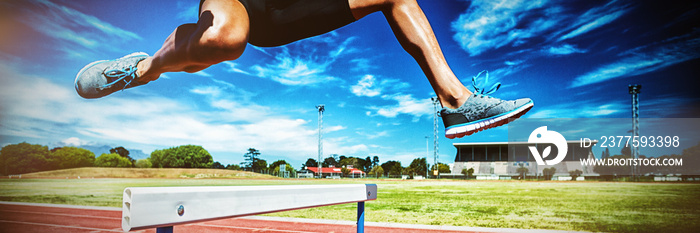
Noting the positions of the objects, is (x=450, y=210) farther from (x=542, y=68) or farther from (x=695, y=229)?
(x=542, y=68)

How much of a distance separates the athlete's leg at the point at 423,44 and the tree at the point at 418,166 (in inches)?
1329

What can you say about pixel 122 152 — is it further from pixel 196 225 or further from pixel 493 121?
pixel 493 121

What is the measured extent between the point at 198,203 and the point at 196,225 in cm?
408

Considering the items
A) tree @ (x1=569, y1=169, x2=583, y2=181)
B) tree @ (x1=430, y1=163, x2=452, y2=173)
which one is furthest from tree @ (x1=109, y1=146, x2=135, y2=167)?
tree @ (x1=569, y1=169, x2=583, y2=181)

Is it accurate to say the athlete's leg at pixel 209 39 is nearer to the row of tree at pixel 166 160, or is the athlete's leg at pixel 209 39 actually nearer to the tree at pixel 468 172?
the row of tree at pixel 166 160

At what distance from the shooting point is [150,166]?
2538cm

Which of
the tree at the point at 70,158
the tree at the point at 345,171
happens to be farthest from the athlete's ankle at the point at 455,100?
the tree at the point at 345,171

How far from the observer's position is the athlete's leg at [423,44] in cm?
144

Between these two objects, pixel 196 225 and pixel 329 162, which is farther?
pixel 329 162

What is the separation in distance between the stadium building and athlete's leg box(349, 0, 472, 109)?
3075 centimetres

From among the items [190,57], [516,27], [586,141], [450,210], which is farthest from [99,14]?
[586,141]

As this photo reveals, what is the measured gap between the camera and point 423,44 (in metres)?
1.50

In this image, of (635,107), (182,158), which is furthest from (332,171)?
(635,107)

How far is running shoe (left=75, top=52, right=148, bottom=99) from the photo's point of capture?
198 centimetres
